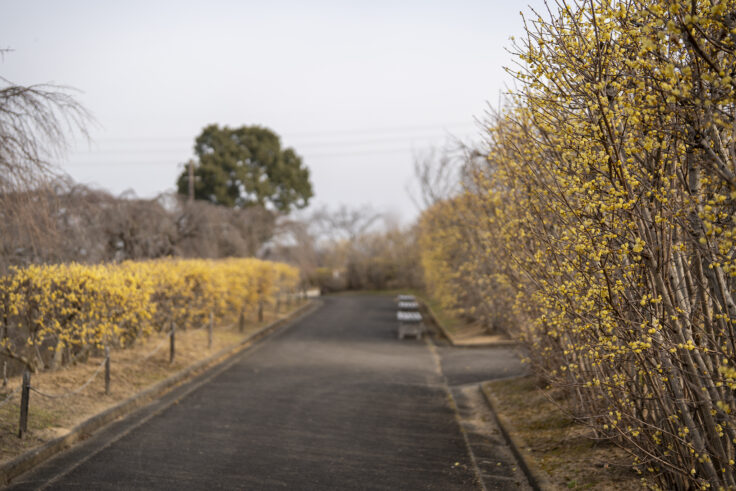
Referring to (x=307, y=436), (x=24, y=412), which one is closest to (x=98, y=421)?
(x=24, y=412)

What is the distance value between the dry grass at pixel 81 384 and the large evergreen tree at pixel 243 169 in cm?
2763

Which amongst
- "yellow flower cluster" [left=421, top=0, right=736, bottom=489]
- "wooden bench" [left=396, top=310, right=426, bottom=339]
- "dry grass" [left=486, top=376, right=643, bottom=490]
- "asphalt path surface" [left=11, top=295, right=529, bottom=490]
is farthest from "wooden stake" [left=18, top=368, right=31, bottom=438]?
"wooden bench" [left=396, top=310, right=426, bottom=339]

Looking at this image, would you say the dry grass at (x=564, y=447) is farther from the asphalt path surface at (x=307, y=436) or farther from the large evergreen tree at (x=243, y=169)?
the large evergreen tree at (x=243, y=169)

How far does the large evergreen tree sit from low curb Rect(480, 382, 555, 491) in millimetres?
35377

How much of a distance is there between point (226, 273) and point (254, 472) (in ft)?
39.9

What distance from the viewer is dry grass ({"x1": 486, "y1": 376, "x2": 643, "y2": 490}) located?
219 inches

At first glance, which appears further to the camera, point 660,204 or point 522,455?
point 522,455

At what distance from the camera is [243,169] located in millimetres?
42906

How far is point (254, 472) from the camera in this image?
20.7ft

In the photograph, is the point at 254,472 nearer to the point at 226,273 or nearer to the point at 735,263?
the point at 735,263

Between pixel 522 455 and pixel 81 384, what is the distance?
6785mm

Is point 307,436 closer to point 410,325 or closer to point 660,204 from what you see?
point 660,204

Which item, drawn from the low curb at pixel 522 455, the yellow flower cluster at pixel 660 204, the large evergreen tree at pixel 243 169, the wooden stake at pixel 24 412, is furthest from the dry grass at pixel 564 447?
the large evergreen tree at pixel 243 169

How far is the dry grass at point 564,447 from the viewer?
5575 millimetres
